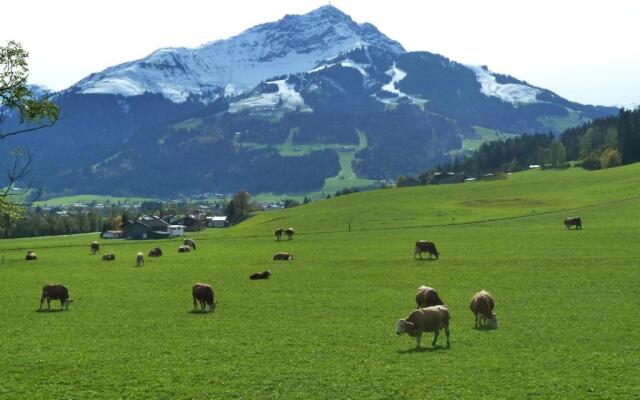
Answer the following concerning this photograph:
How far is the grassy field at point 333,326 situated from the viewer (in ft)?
71.4

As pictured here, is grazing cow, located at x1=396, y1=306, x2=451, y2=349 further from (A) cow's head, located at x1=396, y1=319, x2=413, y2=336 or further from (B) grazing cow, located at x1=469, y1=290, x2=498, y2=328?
(B) grazing cow, located at x1=469, y1=290, x2=498, y2=328

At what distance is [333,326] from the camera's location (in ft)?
102

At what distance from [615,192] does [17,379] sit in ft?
353

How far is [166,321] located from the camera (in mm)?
33719

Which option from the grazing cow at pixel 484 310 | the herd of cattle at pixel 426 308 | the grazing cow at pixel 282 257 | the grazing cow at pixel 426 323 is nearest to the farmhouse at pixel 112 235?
the grazing cow at pixel 282 257

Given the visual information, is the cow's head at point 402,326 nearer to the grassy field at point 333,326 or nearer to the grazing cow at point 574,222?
the grassy field at point 333,326

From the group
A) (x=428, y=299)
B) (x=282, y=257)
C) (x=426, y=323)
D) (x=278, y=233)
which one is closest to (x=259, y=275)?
(x=282, y=257)

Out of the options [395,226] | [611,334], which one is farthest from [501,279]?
[395,226]

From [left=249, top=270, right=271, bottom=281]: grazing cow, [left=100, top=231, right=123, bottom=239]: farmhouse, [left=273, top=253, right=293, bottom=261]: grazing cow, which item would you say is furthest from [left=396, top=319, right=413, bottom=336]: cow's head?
[left=100, top=231, right=123, bottom=239]: farmhouse

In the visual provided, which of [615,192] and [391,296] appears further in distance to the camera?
[615,192]

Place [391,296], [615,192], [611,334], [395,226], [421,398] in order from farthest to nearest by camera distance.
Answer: [615,192], [395,226], [391,296], [611,334], [421,398]

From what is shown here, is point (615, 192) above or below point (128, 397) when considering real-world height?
above

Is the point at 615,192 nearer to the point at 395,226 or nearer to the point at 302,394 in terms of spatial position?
the point at 395,226

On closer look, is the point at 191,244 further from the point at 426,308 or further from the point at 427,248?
the point at 426,308
